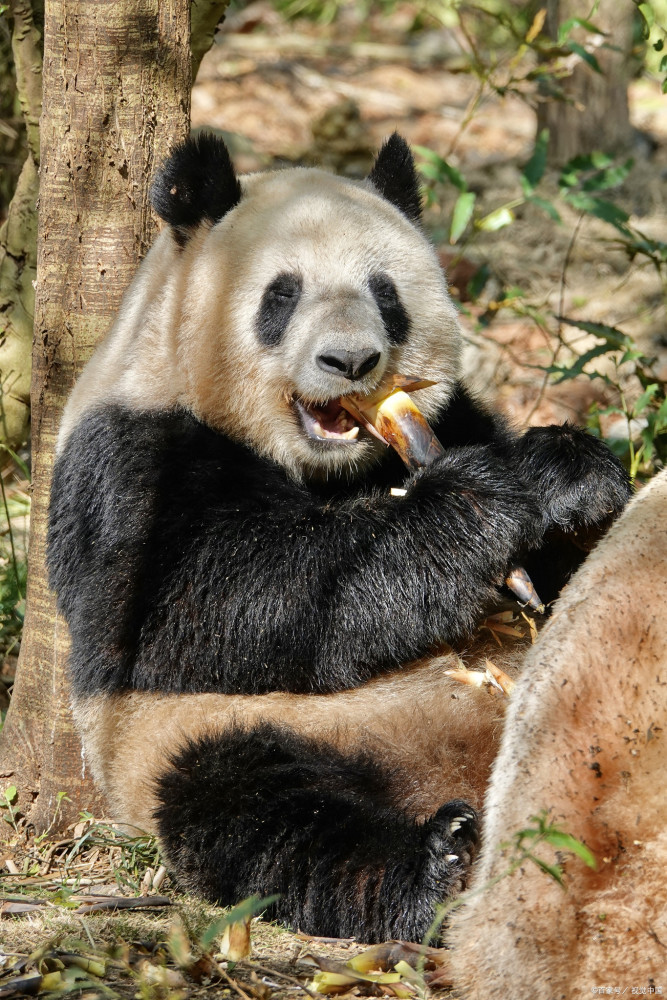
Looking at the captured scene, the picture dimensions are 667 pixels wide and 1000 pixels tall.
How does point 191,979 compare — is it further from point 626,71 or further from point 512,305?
point 626,71

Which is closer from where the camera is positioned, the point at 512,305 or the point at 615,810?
the point at 615,810

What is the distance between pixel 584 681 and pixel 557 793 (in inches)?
11.7

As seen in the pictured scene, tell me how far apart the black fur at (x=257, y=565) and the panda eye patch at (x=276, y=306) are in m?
0.51

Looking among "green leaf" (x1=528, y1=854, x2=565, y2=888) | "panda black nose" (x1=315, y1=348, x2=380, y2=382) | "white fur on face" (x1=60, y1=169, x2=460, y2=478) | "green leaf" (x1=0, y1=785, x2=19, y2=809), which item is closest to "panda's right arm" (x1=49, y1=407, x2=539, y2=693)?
"white fur on face" (x1=60, y1=169, x2=460, y2=478)

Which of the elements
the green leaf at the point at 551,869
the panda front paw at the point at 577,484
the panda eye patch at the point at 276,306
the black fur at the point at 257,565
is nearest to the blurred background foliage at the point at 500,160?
the panda front paw at the point at 577,484

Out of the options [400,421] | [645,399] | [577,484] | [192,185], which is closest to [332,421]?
[400,421]

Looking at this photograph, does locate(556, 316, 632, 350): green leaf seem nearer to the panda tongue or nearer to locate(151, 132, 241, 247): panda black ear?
the panda tongue

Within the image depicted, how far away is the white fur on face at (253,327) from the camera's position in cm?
424

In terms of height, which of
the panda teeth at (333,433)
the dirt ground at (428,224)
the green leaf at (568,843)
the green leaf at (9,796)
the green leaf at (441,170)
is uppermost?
the green leaf at (441,170)

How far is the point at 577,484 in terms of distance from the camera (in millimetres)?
4332

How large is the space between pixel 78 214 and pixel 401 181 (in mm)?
1549

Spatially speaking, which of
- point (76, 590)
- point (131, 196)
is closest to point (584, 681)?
point (76, 590)

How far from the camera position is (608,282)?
9.14 m

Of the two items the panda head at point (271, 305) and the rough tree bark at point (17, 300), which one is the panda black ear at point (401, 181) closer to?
the panda head at point (271, 305)
